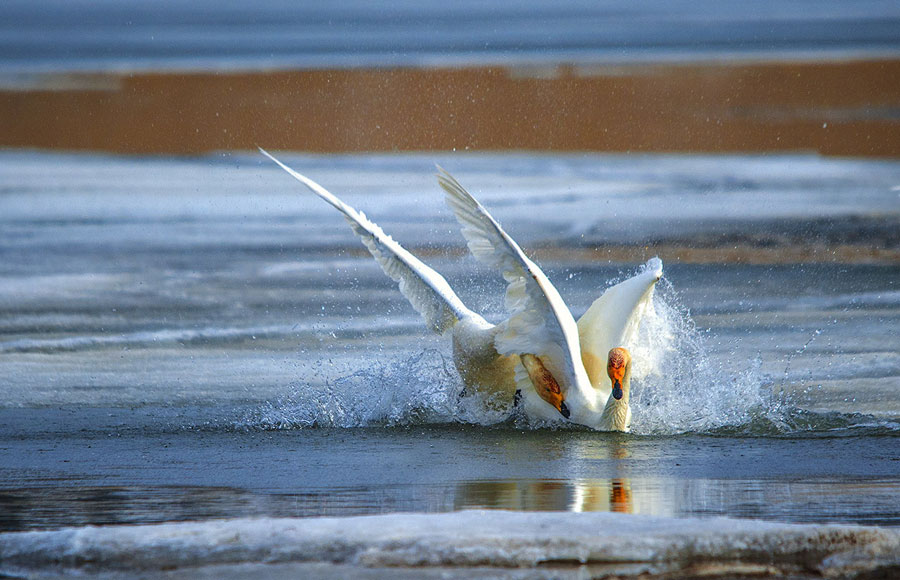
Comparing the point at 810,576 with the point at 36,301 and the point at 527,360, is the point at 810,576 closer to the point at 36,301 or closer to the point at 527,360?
the point at 527,360

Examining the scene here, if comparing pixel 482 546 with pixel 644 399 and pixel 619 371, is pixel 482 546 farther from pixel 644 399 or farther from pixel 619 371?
pixel 644 399

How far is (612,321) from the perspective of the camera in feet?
25.6

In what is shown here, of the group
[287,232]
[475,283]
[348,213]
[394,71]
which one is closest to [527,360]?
[348,213]

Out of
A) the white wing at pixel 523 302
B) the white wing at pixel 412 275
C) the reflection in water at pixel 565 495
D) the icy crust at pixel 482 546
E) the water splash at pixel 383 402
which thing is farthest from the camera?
the white wing at pixel 412 275

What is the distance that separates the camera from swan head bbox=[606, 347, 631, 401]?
24.1ft

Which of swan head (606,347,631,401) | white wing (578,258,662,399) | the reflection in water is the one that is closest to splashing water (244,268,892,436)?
white wing (578,258,662,399)

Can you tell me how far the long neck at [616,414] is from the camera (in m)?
7.37

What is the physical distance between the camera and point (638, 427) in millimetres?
7473

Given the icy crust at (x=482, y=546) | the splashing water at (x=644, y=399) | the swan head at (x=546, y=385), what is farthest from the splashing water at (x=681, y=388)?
the icy crust at (x=482, y=546)

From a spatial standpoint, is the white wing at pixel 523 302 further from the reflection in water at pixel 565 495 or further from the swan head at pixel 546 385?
the reflection in water at pixel 565 495

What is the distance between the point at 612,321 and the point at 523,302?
61 cm

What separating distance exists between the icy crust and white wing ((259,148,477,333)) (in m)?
3.88

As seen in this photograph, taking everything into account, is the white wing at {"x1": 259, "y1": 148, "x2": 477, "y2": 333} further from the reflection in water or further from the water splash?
the reflection in water

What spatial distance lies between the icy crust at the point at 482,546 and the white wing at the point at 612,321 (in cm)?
348
